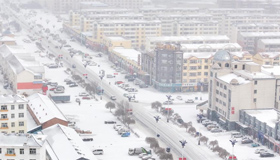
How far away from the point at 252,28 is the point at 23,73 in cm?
7389

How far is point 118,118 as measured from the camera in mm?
85938

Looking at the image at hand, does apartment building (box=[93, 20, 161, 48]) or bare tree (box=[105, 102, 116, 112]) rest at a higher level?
apartment building (box=[93, 20, 161, 48])

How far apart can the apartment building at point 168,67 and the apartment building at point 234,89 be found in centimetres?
1800

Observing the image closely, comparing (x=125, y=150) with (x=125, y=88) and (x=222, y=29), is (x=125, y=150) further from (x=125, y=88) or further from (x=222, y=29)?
(x=222, y=29)

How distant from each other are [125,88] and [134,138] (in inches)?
1210

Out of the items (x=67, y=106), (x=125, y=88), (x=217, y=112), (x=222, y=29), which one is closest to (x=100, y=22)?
(x=222, y=29)

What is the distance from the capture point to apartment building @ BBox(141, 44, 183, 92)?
349ft

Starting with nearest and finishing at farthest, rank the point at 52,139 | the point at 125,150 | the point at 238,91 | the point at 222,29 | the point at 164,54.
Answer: the point at 52,139, the point at 125,150, the point at 238,91, the point at 164,54, the point at 222,29

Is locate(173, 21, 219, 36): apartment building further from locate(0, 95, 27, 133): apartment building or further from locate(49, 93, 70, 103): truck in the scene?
locate(0, 95, 27, 133): apartment building

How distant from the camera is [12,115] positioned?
66250 mm

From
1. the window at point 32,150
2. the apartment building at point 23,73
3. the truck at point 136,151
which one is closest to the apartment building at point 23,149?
the window at point 32,150

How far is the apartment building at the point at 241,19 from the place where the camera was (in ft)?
545

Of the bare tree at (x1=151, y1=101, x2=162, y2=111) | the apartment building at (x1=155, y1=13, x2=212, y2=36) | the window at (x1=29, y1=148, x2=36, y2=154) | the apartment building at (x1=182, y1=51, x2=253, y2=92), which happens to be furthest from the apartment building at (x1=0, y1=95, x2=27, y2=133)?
the apartment building at (x1=155, y1=13, x2=212, y2=36)

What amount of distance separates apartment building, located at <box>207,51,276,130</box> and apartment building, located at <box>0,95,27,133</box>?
29.2 metres
